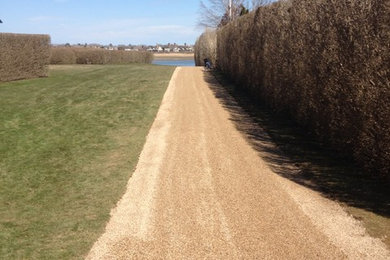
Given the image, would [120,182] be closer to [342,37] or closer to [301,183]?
[301,183]

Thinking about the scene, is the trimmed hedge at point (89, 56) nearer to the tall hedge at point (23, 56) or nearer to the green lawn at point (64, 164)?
the tall hedge at point (23, 56)

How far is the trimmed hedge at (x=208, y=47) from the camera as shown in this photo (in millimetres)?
32594

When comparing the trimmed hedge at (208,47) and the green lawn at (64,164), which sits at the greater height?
the trimmed hedge at (208,47)

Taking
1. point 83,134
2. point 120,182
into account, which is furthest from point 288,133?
point 83,134

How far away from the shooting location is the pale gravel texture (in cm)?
483

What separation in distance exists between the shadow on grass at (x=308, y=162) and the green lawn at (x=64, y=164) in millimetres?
3308

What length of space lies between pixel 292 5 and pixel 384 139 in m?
5.91

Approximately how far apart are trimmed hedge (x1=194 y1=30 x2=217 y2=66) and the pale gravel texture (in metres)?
24.4

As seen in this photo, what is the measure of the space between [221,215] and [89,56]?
146 ft

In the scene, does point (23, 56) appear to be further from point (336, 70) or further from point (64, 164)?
point (336, 70)

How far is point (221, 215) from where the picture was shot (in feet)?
19.0

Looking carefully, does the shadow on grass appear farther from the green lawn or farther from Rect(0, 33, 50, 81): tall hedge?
Rect(0, 33, 50, 81): tall hedge

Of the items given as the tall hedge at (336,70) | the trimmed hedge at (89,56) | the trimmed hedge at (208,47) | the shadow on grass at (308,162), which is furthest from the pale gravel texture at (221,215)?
the trimmed hedge at (89,56)

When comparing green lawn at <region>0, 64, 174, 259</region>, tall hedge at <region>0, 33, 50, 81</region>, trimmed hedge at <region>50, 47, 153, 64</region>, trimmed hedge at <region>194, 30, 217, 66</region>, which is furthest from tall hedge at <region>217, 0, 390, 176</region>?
trimmed hedge at <region>50, 47, 153, 64</region>
